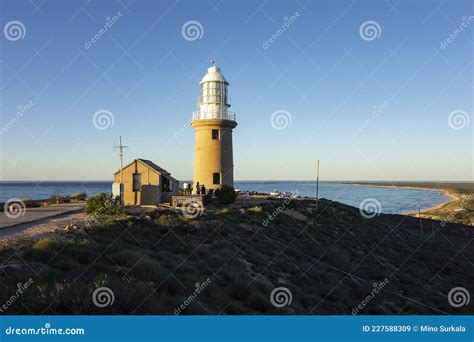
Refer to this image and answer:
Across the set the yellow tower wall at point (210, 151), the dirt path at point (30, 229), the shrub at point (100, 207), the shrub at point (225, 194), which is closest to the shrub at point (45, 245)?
the dirt path at point (30, 229)

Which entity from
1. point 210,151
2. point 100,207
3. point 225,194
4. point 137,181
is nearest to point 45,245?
point 100,207

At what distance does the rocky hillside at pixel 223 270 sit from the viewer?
22.7 feet

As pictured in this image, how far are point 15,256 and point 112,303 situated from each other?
452cm

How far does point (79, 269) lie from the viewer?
8375mm

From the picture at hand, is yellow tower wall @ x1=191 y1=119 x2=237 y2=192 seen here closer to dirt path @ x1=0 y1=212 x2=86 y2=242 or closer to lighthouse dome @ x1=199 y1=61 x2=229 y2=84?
lighthouse dome @ x1=199 y1=61 x2=229 y2=84

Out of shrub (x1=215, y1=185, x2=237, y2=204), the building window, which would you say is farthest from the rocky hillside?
the building window

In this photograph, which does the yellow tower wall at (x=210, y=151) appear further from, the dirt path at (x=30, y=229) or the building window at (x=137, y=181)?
the dirt path at (x=30, y=229)

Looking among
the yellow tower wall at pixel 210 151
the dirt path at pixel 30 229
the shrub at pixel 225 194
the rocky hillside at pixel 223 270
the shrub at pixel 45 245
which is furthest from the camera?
the yellow tower wall at pixel 210 151

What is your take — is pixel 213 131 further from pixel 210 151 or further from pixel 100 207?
pixel 100 207

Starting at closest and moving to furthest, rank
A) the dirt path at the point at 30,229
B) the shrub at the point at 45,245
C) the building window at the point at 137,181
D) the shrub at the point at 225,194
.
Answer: the shrub at the point at 45,245
the dirt path at the point at 30,229
the building window at the point at 137,181
the shrub at the point at 225,194

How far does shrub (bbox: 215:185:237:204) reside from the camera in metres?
26.7

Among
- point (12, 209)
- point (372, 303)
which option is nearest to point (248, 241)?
point (372, 303)

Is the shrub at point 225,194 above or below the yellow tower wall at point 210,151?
below

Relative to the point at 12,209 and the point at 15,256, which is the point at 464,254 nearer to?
the point at 15,256
